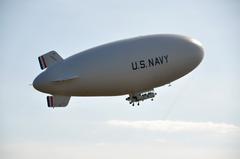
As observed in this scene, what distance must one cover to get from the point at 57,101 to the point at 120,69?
5.77 m

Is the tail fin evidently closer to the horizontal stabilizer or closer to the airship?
the airship

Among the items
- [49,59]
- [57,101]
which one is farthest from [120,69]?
[49,59]

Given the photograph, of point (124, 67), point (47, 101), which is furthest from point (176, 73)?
point (47, 101)

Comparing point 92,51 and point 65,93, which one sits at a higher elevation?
point 92,51

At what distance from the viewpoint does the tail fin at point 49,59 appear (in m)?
40.6

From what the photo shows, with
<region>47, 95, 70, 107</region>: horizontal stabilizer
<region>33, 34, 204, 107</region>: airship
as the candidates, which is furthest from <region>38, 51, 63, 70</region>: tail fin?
<region>47, 95, 70, 107</region>: horizontal stabilizer

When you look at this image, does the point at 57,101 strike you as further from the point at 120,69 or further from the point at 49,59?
the point at 120,69

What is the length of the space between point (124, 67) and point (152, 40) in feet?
10.9

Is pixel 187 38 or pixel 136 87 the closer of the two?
pixel 136 87

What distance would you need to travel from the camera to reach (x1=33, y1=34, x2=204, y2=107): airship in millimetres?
37125

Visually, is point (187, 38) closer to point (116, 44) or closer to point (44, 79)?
point (116, 44)

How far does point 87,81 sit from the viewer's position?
3712 cm

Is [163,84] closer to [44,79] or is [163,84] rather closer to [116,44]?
[116,44]

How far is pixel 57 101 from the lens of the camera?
129ft
